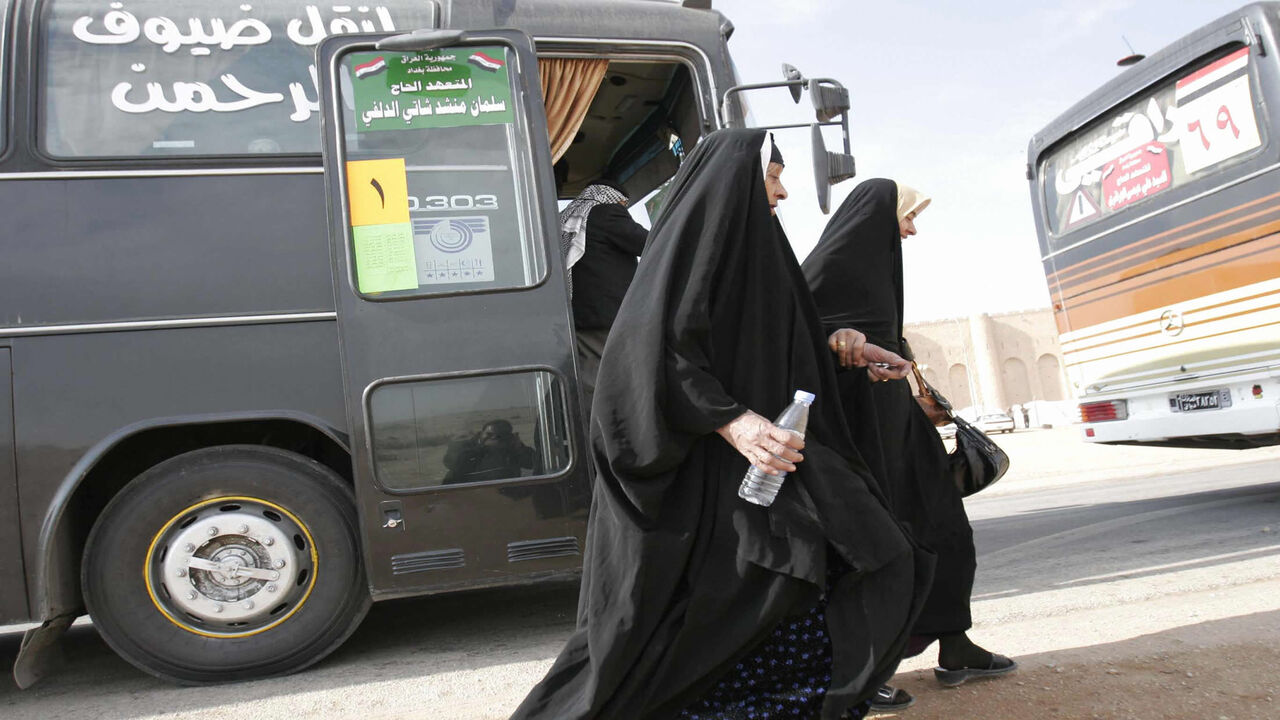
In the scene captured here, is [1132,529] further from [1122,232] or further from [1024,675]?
[1024,675]

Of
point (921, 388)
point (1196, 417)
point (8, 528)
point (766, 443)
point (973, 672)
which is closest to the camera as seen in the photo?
point (766, 443)

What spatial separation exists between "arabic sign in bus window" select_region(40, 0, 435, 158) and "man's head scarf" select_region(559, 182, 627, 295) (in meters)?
1.17

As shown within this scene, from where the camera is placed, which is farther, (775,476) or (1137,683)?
(1137,683)

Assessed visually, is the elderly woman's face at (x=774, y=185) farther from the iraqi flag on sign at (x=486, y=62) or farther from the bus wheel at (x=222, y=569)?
the bus wheel at (x=222, y=569)

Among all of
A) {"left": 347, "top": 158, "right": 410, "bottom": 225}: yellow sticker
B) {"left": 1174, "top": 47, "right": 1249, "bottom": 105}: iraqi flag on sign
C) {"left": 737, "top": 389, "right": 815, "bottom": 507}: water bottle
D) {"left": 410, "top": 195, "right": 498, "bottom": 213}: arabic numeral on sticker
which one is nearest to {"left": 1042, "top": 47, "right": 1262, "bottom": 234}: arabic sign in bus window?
{"left": 1174, "top": 47, "right": 1249, "bottom": 105}: iraqi flag on sign

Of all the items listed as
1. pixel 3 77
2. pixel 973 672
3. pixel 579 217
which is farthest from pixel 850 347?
pixel 3 77

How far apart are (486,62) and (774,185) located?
2.22 m

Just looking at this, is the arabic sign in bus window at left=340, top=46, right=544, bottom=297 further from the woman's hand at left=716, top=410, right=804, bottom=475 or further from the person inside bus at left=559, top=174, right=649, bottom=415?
the woman's hand at left=716, top=410, right=804, bottom=475

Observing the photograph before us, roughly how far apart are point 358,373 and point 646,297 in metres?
2.07

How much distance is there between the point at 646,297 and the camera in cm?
216

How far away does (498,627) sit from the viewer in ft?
14.9

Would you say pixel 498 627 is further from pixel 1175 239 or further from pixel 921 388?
pixel 1175 239

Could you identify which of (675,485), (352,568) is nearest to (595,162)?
(352,568)

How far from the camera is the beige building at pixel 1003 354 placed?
197ft
